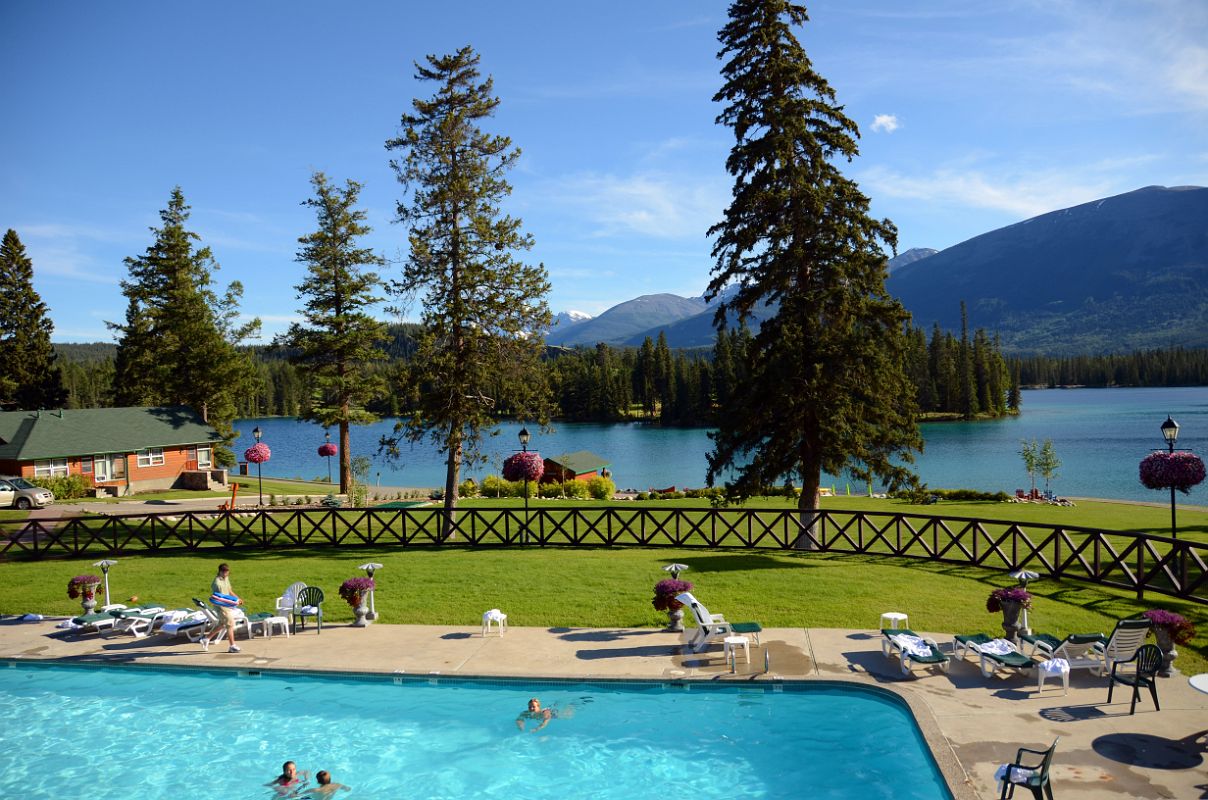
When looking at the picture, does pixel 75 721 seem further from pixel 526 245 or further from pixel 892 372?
pixel 892 372

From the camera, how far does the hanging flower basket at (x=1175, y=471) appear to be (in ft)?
60.7

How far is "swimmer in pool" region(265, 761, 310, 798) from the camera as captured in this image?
10430 mm

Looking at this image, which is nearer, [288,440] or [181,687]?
[181,687]

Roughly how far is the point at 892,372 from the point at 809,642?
428 inches

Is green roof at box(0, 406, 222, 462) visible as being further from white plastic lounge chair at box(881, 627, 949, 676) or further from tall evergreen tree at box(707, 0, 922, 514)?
white plastic lounge chair at box(881, 627, 949, 676)

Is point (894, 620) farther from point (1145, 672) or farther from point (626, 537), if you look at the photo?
point (626, 537)

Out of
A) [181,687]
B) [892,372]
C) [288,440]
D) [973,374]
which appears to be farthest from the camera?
[973,374]

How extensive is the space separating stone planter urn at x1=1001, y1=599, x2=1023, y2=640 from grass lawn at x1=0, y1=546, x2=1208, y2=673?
98 cm

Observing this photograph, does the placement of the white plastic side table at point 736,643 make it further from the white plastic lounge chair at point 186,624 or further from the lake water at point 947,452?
the lake water at point 947,452

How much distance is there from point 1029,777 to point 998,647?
4.71m

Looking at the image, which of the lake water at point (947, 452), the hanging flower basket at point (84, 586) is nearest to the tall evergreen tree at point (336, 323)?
the lake water at point (947, 452)

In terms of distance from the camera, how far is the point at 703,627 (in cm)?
1387

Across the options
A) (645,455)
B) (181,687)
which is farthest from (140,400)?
(181,687)

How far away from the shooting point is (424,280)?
87.4ft
